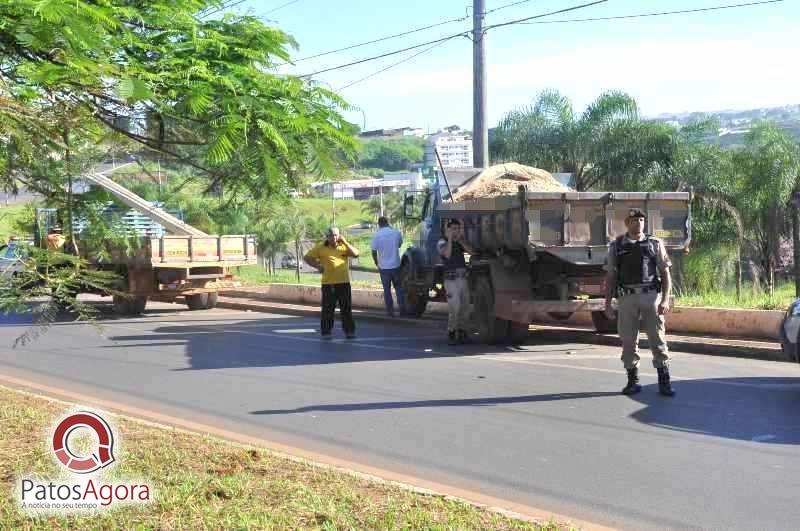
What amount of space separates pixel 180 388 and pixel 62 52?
20.6 ft

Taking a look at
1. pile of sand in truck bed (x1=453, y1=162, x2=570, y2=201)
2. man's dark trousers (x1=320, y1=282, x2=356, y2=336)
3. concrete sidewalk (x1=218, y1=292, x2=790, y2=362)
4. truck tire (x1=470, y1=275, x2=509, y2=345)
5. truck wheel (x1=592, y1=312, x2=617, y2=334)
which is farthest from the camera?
man's dark trousers (x1=320, y1=282, x2=356, y2=336)

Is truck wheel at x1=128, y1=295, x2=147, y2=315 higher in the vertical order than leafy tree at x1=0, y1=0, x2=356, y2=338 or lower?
lower

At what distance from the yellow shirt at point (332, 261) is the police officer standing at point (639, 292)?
5.83m

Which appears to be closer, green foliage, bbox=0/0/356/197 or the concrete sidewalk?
green foliage, bbox=0/0/356/197

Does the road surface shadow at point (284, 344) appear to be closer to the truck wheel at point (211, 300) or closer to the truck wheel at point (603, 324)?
the truck wheel at point (603, 324)

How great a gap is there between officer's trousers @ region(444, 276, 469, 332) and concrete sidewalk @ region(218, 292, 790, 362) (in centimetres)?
122

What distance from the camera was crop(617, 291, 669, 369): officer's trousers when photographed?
927 centimetres

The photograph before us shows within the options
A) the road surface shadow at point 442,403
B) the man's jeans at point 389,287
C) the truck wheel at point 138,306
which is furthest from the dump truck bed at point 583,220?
the truck wheel at point 138,306

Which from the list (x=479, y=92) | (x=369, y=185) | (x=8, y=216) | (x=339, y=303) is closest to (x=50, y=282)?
(x=8, y=216)

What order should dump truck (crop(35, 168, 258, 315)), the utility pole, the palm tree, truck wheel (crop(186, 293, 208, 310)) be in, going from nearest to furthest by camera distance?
the utility pole < dump truck (crop(35, 168, 258, 315)) < truck wheel (crop(186, 293, 208, 310)) < the palm tree

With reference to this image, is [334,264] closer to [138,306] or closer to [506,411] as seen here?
[506,411]

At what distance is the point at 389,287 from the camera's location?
17531 mm

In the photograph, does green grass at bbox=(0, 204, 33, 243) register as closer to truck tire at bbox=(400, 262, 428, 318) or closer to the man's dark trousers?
the man's dark trousers

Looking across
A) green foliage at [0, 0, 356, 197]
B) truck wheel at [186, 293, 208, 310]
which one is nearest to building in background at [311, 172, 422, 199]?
green foliage at [0, 0, 356, 197]
